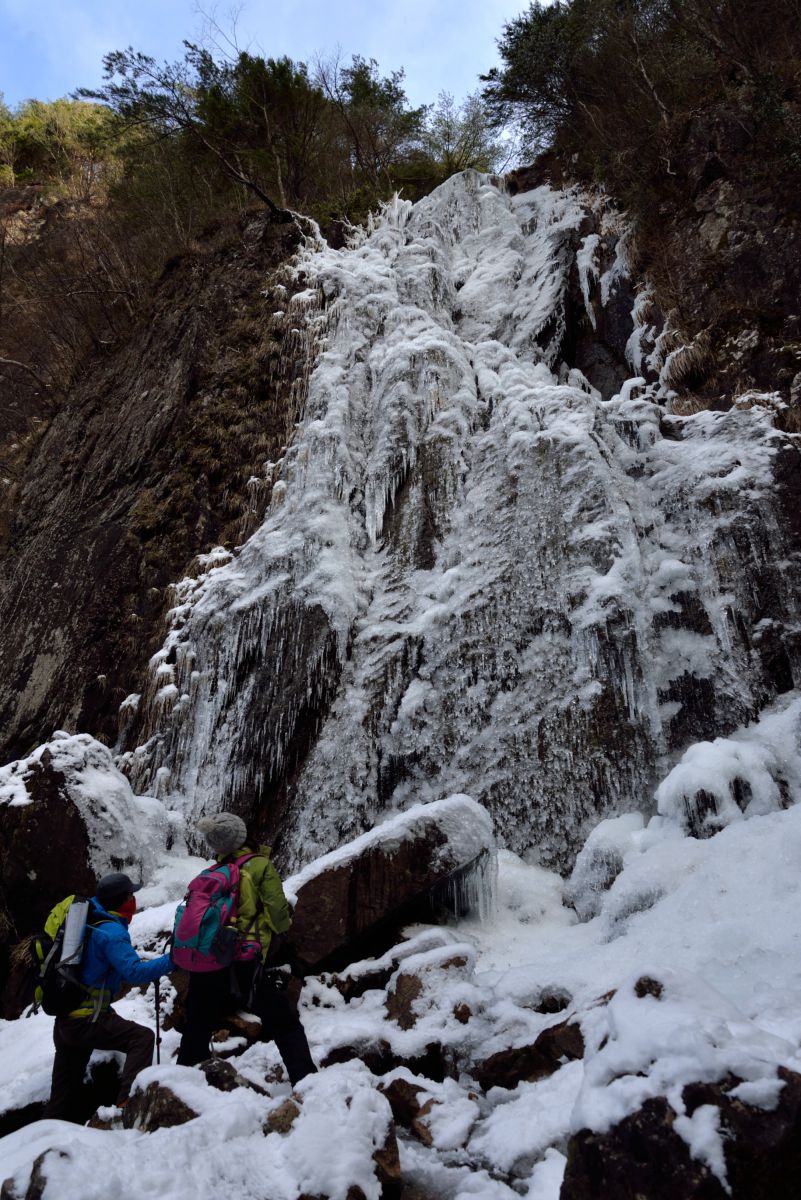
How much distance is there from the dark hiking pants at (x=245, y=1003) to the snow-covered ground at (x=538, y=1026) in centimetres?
23

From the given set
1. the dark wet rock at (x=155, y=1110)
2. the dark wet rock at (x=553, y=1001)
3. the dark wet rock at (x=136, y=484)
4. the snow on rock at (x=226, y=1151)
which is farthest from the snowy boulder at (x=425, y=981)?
the dark wet rock at (x=136, y=484)

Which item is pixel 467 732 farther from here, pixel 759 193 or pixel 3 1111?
pixel 759 193

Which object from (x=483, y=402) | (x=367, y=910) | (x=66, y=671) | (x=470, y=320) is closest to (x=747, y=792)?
(x=367, y=910)

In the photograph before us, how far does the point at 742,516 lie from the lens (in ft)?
21.9

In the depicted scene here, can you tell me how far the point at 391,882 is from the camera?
491cm

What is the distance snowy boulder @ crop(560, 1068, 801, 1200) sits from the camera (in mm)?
1523

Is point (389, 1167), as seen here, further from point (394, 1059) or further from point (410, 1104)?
point (394, 1059)

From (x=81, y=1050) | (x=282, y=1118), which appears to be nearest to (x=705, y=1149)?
(x=282, y=1118)

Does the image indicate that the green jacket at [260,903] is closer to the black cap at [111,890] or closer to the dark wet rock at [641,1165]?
the black cap at [111,890]

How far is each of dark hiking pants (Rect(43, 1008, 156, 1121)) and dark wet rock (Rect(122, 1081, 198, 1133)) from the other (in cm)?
77

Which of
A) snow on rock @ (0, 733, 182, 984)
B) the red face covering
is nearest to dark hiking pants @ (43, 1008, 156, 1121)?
the red face covering

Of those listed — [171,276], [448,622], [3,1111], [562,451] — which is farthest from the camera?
[171,276]

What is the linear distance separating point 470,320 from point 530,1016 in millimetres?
11724

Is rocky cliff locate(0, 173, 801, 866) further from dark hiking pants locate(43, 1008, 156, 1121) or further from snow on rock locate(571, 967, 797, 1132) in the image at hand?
snow on rock locate(571, 967, 797, 1132)
